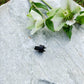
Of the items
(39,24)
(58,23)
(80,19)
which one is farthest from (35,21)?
(80,19)

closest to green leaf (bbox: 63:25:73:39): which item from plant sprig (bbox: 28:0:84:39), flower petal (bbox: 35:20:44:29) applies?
plant sprig (bbox: 28:0:84:39)

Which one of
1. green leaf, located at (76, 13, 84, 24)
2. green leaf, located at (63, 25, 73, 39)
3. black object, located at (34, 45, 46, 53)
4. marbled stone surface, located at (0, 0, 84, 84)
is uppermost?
green leaf, located at (76, 13, 84, 24)

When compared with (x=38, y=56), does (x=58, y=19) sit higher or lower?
higher

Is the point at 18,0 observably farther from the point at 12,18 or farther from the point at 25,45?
the point at 25,45

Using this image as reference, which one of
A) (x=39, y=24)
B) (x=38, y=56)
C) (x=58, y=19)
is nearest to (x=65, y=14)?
(x=58, y=19)

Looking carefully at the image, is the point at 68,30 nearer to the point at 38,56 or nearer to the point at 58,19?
the point at 58,19

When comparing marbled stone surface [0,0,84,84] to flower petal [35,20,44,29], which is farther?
flower petal [35,20,44,29]

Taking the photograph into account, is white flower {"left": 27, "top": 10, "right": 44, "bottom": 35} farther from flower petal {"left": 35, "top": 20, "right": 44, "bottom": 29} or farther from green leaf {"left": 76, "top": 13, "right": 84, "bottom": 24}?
green leaf {"left": 76, "top": 13, "right": 84, "bottom": 24}
